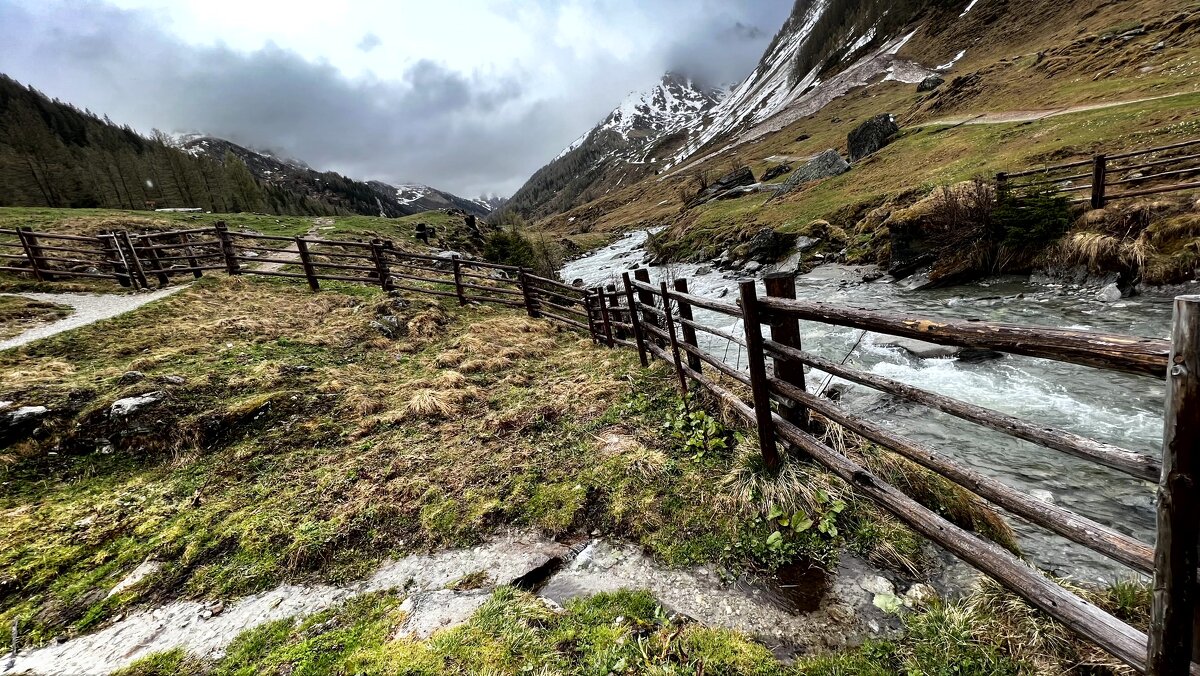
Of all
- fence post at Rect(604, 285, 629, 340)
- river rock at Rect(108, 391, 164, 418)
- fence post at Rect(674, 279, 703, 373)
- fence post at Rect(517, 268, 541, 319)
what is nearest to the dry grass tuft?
river rock at Rect(108, 391, 164, 418)

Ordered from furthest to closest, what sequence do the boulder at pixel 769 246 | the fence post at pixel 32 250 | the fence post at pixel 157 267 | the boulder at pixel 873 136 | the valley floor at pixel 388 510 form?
1. the boulder at pixel 873 136
2. the boulder at pixel 769 246
3. the fence post at pixel 157 267
4. the fence post at pixel 32 250
5. the valley floor at pixel 388 510

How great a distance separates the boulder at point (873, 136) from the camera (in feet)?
117

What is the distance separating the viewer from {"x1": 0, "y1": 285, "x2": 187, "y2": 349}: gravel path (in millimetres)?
9104

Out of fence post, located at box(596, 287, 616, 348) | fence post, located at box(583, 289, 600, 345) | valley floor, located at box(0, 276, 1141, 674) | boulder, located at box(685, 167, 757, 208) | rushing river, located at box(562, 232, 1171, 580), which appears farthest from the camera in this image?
boulder, located at box(685, 167, 757, 208)

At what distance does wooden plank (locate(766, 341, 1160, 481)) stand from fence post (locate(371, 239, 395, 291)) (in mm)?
14315

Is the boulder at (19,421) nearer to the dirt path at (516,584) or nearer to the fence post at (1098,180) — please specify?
the dirt path at (516,584)

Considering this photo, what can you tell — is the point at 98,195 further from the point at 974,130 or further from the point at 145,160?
the point at 974,130

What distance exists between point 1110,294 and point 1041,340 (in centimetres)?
1334

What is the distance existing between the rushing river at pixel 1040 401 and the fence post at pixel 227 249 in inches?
617

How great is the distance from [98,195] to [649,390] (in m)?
79.1

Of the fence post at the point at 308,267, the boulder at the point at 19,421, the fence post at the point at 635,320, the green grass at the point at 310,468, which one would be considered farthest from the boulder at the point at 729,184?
the boulder at the point at 19,421

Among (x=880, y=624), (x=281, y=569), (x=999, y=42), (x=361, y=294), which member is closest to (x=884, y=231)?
(x=880, y=624)

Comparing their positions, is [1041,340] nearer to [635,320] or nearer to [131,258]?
[635,320]

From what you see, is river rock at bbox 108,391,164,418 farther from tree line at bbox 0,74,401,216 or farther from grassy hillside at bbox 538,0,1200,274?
tree line at bbox 0,74,401,216
